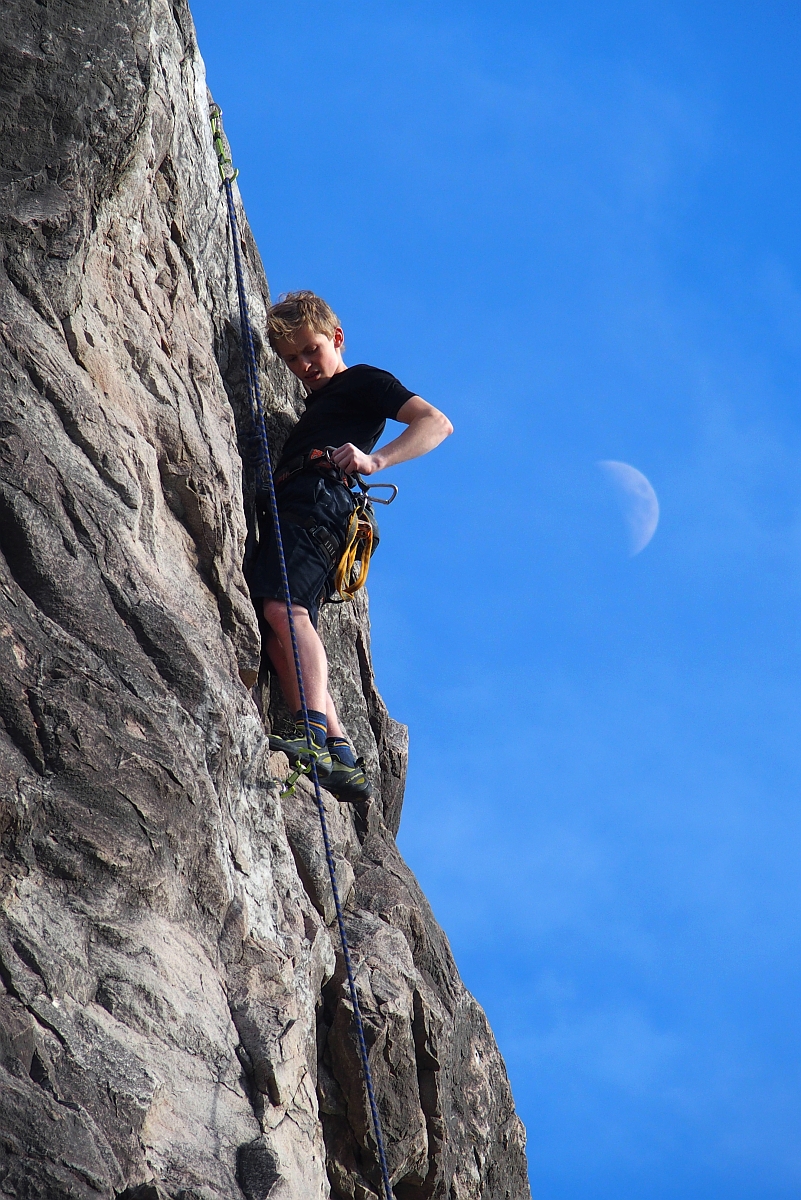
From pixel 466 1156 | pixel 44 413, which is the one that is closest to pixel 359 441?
pixel 44 413

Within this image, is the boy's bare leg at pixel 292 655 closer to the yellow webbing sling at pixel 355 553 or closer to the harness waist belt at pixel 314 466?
the yellow webbing sling at pixel 355 553

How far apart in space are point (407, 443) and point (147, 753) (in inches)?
115

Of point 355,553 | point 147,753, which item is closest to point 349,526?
point 355,553

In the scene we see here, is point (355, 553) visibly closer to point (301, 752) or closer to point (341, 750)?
point (341, 750)

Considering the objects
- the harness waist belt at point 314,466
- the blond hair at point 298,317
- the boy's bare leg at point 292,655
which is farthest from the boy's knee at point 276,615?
the blond hair at point 298,317

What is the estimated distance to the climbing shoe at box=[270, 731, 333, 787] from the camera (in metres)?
6.13

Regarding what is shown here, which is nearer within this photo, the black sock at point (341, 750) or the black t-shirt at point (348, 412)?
the black sock at point (341, 750)

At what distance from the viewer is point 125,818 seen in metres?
4.47

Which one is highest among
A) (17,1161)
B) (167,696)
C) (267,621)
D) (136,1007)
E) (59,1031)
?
(267,621)

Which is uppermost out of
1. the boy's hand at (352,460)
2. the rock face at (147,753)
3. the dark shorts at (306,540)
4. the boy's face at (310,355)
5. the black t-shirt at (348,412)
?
the boy's face at (310,355)

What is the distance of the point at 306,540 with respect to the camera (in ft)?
21.8

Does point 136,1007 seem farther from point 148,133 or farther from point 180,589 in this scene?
point 148,133

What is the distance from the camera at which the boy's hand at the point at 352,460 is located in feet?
22.0

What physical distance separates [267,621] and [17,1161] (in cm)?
345
